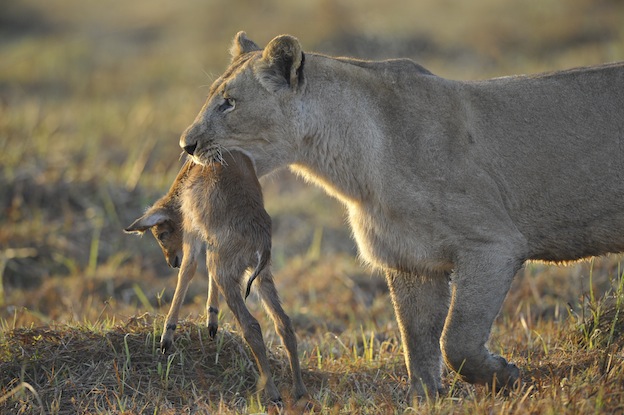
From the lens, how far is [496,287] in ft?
16.0

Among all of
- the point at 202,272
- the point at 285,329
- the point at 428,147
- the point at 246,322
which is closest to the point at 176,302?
the point at 246,322

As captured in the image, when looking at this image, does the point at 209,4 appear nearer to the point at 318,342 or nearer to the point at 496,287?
the point at 318,342

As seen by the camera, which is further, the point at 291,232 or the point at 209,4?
the point at 209,4

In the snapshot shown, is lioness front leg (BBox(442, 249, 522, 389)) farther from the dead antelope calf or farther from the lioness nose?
the lioness nose

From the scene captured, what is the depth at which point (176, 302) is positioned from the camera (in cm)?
534

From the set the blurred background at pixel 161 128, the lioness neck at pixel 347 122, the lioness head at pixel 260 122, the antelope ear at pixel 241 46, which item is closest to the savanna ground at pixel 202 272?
the blurred background at pixel 161 128

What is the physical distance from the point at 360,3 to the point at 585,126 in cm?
1613

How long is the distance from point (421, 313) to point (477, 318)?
71 cm

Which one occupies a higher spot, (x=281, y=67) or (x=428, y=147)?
(x=281, y=67)

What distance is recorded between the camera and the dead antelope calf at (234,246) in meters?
5.04

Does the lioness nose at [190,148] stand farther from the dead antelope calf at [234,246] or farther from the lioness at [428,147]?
the dead antelope calf at [234,246]

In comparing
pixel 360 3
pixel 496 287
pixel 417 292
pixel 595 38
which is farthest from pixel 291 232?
pixel 360 3

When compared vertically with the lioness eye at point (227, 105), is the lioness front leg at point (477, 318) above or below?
below

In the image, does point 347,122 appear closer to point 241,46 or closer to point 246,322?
point 241,46
